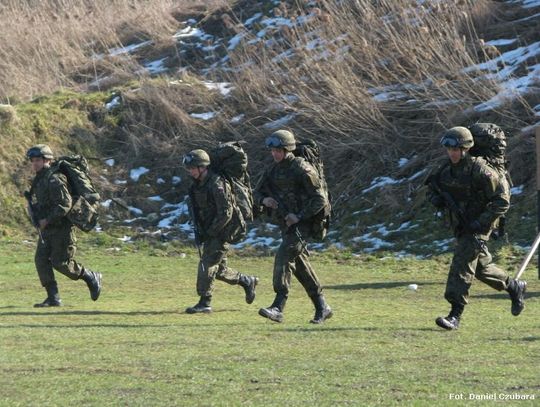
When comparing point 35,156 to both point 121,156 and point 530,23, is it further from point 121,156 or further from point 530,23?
point 530,23

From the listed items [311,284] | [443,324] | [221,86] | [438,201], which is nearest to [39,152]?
[311,284]

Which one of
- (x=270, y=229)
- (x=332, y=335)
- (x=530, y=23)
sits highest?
(x=332, y=335)

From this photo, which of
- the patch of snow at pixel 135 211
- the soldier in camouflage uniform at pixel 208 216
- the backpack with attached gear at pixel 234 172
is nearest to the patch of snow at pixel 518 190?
the patch of snow at pixel 135 211

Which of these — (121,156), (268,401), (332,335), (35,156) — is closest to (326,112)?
(121,156)

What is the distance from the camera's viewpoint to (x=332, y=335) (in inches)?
416

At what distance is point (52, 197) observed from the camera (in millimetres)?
13125

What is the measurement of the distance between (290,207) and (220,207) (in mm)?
1149

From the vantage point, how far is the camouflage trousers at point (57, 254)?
43.4ft

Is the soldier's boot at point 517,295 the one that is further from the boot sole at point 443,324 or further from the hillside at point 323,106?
the hillside at point 323,106

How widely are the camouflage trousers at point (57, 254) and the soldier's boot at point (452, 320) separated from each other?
15.4 feet

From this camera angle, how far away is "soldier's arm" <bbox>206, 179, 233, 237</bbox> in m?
12.4

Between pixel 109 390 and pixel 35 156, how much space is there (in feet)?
19.5

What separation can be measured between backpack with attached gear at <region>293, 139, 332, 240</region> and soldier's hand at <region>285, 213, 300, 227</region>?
220mm

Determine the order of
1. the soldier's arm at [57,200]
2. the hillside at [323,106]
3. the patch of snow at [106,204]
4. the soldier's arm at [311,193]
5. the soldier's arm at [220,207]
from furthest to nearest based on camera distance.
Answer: the patch of snow at [106,204] → the hillside at [323,106] → the soldier's arm at [57,200] → the soldier's arm at [220,207] → the soldier's arm at [311,193]
